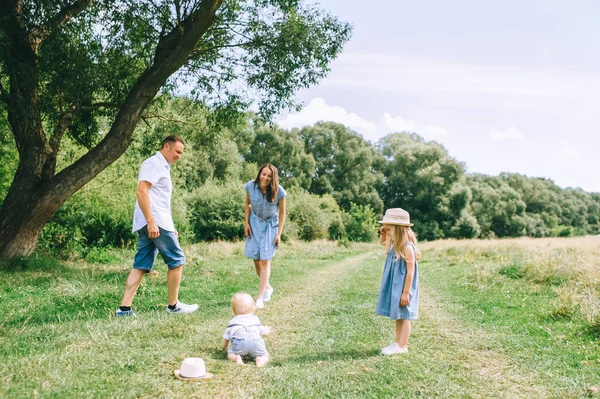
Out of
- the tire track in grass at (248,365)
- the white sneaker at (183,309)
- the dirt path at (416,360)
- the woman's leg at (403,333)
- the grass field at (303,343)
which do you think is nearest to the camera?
the tire track in grass at (248,365)

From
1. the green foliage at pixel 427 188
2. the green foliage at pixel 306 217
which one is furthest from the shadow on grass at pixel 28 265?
the green foliage at pixel 427 188

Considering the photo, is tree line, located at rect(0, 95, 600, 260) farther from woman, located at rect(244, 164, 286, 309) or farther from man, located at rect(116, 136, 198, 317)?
man, located at rect(116, 136, 198, 317)

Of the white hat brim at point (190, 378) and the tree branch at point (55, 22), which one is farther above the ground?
the tree branch at point (55, 22)

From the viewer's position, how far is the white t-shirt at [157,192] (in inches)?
235

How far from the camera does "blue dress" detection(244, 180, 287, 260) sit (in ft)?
23.7

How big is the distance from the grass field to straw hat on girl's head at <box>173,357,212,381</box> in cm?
10

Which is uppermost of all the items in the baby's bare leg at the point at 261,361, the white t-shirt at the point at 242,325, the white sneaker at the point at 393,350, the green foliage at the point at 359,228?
the white t-shirt at the point at 242,325

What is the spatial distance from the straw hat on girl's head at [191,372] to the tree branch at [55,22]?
10000 millimetres

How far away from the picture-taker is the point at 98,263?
498 inches

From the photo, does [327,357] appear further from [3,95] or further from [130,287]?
[3,95]

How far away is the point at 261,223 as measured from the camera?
7.32 metres

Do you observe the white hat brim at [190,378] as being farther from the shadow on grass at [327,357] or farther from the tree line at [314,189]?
the tree line at [314,189]

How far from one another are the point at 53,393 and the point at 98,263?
10149 mm

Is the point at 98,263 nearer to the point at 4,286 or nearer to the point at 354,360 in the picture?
the point at 4,286
